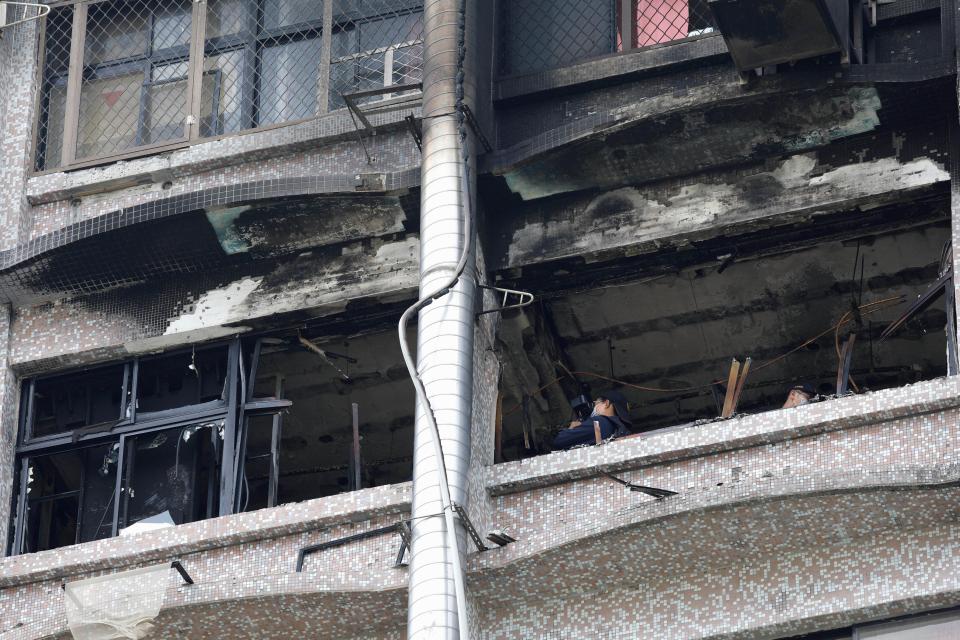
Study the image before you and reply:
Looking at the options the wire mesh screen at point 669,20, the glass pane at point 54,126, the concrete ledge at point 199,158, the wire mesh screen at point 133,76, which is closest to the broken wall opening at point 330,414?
the concrete ledge at point 199,158

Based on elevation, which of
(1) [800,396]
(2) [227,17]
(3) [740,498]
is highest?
(2) [227,17]

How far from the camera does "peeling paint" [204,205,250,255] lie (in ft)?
66.7

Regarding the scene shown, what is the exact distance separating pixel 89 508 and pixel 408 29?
20.3ft

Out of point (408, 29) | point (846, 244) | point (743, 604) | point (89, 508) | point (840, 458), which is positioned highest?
point (408, 29)

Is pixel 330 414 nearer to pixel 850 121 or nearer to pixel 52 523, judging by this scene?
pixel 52 523

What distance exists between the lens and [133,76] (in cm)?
2280

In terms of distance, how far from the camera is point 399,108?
20406 mm

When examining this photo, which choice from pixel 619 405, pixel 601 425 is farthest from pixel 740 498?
pixel 619 405

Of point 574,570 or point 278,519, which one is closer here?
point 574,570

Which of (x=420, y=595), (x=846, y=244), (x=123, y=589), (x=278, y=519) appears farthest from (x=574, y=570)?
(x=846, y=244)

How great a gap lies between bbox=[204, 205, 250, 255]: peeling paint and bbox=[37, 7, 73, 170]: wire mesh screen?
307 centimetres

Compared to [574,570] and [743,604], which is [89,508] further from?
[743,604]

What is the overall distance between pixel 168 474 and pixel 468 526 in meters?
4.43

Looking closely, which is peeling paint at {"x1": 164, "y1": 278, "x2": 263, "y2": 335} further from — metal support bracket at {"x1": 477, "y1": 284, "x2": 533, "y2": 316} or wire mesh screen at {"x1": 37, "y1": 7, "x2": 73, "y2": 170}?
wire mesh screen at {"x1": 37, "y1": 7, "x2": 73, "y2": 170}
